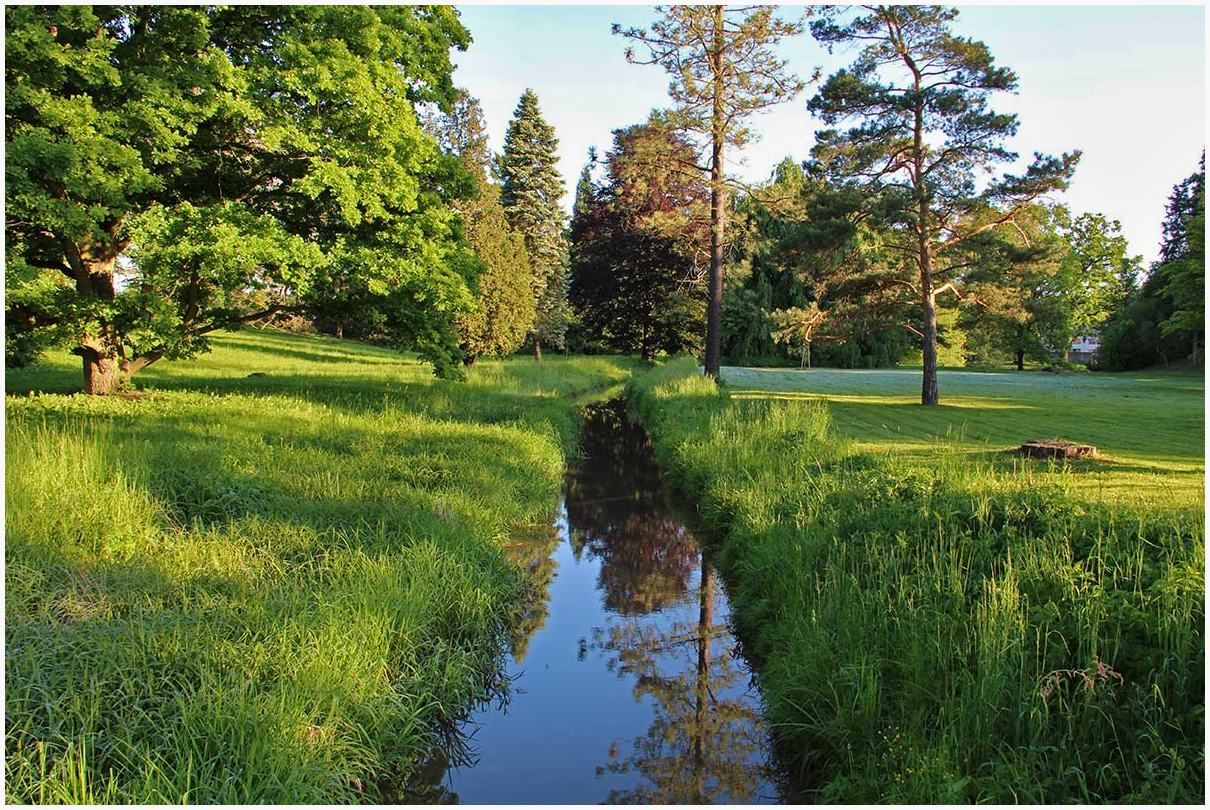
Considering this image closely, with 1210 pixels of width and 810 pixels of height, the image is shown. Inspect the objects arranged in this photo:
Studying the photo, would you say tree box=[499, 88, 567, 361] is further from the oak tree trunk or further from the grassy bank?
the grassy bank

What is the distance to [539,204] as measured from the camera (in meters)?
46.3

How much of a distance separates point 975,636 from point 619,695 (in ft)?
9.08

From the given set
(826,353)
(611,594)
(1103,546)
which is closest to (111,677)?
(611,594)

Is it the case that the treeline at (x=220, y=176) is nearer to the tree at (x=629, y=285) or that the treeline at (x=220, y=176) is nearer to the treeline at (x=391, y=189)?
the treeline at (x=391, y=189)

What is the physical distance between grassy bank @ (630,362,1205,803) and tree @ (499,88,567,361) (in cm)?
3696

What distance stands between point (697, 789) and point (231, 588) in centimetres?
350

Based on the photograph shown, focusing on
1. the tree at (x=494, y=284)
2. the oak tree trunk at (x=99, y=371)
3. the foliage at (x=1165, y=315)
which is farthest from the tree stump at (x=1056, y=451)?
the foliage at (x=1165, y=315)

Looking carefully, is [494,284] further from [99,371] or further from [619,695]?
[619,695]

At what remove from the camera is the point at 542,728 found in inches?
223

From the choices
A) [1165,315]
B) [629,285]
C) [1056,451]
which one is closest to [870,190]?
[1056,451]

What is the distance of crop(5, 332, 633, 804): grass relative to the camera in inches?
155

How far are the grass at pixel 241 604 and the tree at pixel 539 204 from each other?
34059 millimetres

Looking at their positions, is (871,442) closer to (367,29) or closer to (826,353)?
(367,29)

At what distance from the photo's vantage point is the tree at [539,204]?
147 feet
